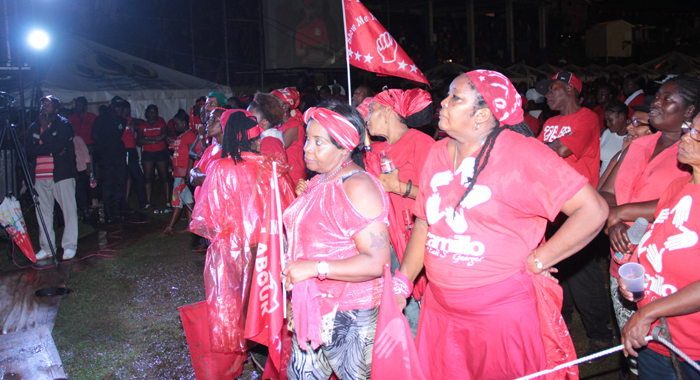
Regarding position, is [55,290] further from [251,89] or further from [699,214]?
[251,89]

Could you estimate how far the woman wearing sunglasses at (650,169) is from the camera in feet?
8.44

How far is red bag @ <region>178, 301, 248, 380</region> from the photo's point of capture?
11.8 ft

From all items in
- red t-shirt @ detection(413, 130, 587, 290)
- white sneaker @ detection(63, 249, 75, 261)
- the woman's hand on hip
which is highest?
red t-shirt @ detection(413, 130, 587, 290)

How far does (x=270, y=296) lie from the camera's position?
2.99m

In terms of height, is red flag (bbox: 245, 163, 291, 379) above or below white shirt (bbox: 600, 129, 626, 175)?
below

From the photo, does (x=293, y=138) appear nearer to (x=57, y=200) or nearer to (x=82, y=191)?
(x=57, y=200)

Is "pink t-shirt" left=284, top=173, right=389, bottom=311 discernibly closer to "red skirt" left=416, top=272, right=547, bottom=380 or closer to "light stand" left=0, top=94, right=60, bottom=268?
"red skirt" left=416, top=272, right=547, bottom=380

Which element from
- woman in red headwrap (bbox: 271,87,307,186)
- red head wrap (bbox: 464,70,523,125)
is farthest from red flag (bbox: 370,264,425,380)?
woman in red headwrap (bbox: 271,87,307,186)

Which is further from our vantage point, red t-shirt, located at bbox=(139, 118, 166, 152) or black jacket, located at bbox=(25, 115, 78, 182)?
red t-shirt, located at bbox=(139, 118, 166, 152)

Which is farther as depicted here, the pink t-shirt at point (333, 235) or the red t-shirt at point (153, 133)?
the red t-shirt at point (153, 133)

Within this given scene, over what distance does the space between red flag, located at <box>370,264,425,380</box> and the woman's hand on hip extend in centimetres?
35

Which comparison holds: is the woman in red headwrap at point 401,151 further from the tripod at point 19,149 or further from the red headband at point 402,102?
the tripod at point 19,149

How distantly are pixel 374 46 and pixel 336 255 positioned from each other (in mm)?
2438

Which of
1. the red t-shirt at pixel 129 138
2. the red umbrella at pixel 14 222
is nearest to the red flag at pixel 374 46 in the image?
the red umbrella at pixel 14 222
